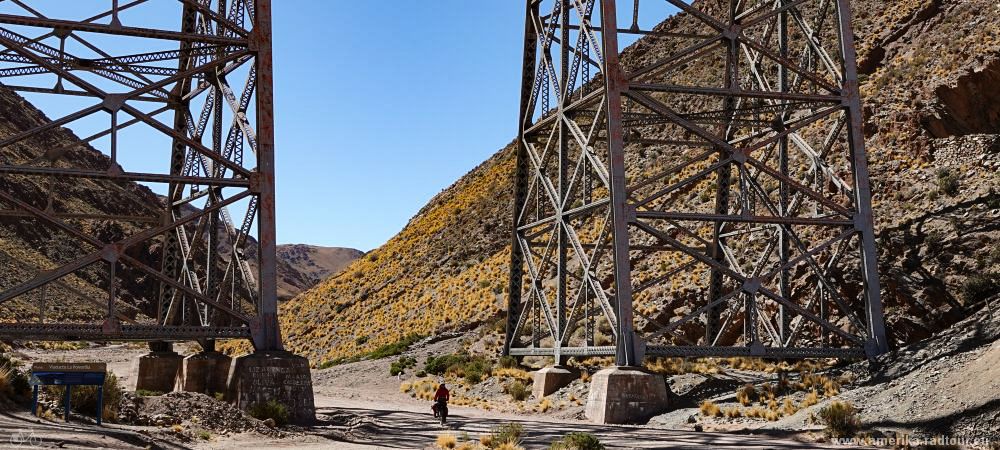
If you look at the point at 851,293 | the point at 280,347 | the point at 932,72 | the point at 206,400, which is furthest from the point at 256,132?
the point at 932,72

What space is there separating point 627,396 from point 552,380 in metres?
5.38

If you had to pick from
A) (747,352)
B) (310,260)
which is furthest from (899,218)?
(310,260)

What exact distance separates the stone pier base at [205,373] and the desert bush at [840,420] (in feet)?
40.6

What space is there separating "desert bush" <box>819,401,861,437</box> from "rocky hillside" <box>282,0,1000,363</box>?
354 inches

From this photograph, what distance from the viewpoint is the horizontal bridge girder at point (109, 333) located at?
16.1m

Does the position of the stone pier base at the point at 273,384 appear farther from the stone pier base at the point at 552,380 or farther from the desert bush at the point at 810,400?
the desert bush at the point at 810,400

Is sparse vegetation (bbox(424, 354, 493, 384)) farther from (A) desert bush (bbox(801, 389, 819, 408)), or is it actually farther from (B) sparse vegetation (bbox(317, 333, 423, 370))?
(A) desert bush (bbox(801, 389, 819, 408))

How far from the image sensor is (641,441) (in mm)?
14242

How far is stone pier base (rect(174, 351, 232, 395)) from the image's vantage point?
20.6 meters

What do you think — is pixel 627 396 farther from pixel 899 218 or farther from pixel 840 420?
pixel 899 218

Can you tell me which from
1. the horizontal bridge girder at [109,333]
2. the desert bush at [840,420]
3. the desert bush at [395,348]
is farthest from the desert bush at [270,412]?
the desert bush at [395,348]

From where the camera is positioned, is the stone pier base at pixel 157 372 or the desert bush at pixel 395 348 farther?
the desert bush at pixel 395 348

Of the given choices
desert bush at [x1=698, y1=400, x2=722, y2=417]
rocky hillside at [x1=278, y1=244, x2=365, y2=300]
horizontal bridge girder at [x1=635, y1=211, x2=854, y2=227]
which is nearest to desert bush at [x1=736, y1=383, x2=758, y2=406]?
desert bush at [x1=698, y1=400, x2=722, y2=417]

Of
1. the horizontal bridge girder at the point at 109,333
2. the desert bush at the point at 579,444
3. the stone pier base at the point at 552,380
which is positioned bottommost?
the desert bush at the point at 579,444
